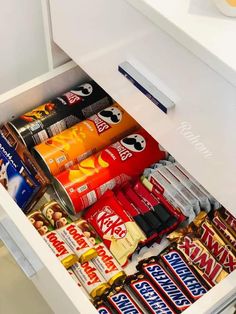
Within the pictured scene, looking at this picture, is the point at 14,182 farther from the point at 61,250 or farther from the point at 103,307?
the point at 103,307

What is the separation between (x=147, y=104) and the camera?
2.49ft

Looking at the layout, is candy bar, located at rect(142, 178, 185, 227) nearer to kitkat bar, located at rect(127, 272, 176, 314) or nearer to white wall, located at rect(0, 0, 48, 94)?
kitkat bar, located at rect(127, 272, 176, 314)

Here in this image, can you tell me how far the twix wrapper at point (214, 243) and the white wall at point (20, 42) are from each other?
0.51 metres

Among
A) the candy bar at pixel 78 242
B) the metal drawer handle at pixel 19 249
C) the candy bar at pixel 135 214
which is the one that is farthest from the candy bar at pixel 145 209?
the metal drawer handle at pixel 19 249

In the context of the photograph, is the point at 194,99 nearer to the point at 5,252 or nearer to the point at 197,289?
the point at 197,289

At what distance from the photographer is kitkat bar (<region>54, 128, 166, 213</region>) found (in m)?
0.92

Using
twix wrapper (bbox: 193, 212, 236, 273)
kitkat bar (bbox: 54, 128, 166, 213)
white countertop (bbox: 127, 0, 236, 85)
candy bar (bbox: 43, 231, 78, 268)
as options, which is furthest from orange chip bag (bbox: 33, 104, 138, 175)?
white countertop (bbox: 127, 0, 236, 85)

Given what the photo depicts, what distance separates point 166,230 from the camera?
915mm

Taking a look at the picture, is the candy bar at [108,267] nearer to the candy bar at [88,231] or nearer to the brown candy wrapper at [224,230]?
the candy bar at [88,231]

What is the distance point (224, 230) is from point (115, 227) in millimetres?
192

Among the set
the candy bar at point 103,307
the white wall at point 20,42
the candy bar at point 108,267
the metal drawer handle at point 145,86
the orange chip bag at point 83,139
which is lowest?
the candy bar at point 103,307

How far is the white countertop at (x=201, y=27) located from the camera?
60 centimetres

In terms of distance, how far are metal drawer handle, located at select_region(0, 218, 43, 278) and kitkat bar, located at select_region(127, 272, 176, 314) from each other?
16 centimetres

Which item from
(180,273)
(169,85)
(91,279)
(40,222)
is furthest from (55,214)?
(169,85)
